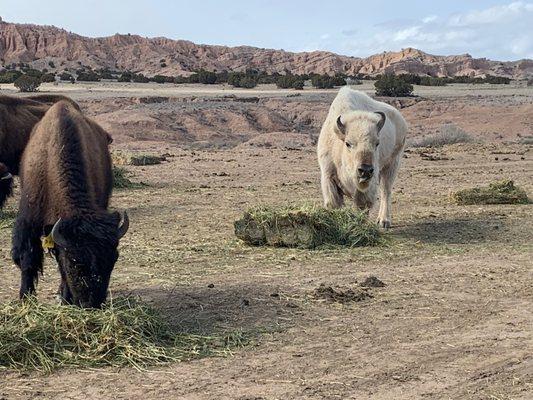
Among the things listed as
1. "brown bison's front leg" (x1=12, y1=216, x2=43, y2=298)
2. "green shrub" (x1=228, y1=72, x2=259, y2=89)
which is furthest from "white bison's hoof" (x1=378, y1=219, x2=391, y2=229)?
"green shrub" (x1=228, y1=72, x2=259, y2=89)

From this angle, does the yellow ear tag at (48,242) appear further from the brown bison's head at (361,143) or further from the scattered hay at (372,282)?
the brown bison's head at (361,143)

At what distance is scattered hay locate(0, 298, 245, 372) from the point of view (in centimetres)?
638

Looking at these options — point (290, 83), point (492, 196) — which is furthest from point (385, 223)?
point (290, 83)

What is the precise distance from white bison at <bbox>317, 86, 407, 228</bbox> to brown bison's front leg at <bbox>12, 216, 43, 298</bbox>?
496 centimetres

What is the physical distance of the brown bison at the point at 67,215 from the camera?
265 inches

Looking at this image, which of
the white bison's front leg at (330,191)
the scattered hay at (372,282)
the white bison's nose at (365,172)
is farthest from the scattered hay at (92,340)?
the white bison's front leg at (330,191)

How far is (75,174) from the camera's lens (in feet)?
24.2

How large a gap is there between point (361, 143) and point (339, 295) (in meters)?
3.45

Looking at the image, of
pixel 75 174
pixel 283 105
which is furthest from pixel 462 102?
pixel 75 174

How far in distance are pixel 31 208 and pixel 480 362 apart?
4139 millimetres

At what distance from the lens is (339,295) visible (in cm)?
836

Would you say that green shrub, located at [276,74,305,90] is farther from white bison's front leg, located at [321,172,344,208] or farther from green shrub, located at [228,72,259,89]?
white bison's front leg, located at [321,172,344,208]

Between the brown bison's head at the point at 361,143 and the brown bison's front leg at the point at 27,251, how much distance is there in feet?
16.3

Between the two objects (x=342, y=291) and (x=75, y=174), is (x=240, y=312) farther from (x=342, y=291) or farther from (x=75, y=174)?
(x=75, y=174)
